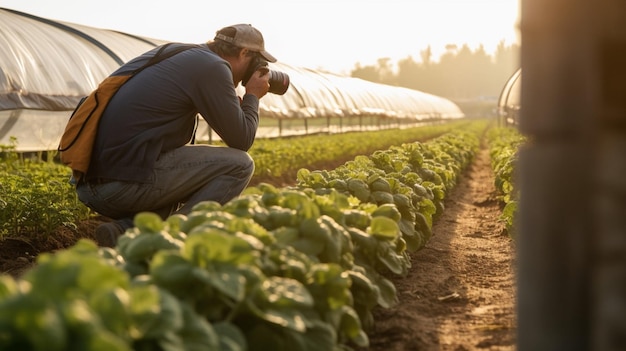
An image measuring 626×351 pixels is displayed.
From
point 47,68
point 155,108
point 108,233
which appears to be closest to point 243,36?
point 155,108

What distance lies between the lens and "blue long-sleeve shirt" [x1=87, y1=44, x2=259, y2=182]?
426 cm

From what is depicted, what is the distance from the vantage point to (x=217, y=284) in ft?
6.16

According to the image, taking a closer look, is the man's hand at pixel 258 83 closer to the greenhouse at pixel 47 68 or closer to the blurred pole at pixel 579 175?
the blurred pole at pixel 579 175

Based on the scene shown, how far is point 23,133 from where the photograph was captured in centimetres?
1021

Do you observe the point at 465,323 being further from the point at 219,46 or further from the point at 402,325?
the point at 219,46

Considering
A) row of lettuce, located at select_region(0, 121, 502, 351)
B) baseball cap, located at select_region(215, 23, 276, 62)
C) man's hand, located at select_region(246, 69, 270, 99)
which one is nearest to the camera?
row of lettuce, located at select_region(0, 121, 502, 351)

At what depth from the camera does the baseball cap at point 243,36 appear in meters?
4.47

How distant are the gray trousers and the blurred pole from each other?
3018 millimetres

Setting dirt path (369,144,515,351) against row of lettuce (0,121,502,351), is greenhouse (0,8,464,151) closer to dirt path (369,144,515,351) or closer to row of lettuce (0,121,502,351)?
dirt path (369,144,515,351)

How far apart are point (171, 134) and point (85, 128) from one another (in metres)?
0.48

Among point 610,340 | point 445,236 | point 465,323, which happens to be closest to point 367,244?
point 465,323

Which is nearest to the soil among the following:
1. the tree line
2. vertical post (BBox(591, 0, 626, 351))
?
vertical post (BBox(591, 0, 626, 351))

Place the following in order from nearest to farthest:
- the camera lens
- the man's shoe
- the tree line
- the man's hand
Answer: the man's shoe, the man's hand, the camera lens, the tree line

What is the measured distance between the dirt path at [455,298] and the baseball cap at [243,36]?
1.61 metres
